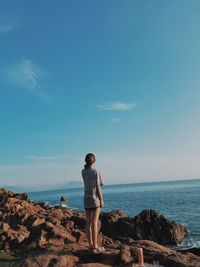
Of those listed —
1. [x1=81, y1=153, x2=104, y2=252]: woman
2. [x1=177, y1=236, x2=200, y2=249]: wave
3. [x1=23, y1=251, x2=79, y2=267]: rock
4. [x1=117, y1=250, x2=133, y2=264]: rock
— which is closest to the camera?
[x1=23, y1=251, x2=79, y2=267]: rock

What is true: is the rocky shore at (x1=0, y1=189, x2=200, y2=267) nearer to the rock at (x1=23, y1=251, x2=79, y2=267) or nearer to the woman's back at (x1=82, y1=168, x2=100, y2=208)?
the rock at (x1=23, y1=251, x2=79, y2=267)

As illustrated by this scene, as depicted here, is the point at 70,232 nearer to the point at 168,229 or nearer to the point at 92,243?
the point at 92,243

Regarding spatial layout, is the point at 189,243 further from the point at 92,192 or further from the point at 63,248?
the point at 92,192

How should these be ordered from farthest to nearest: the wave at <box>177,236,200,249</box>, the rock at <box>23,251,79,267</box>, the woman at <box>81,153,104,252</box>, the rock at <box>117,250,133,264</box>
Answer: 1. the wave at <box>177,236,200,249</box>
2. the woman at <box>81,153,104,252</box>
3. the rock at <box>117,250,133,264</box>
4. the rock at <box>23,251,79,267</box>

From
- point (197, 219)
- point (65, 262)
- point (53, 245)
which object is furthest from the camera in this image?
point (197, 219)

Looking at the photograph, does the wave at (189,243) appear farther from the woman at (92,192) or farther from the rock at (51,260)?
the rock at (51,260)

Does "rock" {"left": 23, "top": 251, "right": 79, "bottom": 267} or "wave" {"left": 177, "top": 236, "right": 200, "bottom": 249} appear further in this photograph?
"wave" {"left": 177, "top": 236, "right": 200, "bottom": 249}

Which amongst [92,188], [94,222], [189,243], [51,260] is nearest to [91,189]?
[92,188]

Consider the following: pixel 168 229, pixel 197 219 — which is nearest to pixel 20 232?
pixel 168 229

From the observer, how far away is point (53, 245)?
44.2ft

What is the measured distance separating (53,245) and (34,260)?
1.91m

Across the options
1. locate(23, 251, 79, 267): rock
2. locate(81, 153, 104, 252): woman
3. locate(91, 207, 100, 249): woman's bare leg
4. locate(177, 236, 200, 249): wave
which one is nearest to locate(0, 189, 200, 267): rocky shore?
locate(23, 251, 79, 267): rock

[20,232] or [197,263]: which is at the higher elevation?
[20,232]

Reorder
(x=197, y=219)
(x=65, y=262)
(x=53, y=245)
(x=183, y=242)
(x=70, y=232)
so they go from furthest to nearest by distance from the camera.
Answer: (x=197, y=219)
(x=183, y=242)
(x=70, y=232)
(x=53, y=245)
(x=65, y=262)
